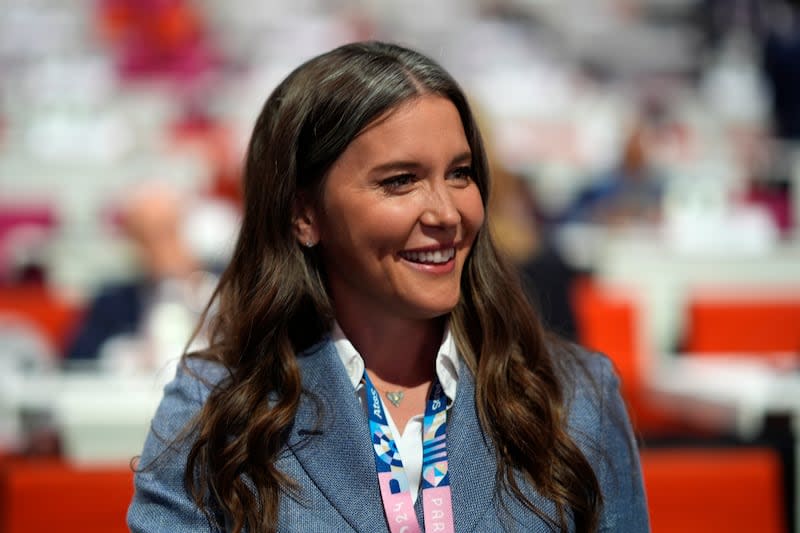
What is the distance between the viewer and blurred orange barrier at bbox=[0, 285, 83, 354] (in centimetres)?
463

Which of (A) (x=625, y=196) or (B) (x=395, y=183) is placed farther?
(A) (x=625, y=196)

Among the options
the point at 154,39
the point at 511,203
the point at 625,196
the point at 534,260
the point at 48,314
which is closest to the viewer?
the point at 534,260

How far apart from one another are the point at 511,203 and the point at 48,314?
2.38 m

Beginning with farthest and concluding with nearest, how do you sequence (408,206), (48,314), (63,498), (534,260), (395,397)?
(48,314) → (534,260) → (63,498) → (395,397) → (408,206)

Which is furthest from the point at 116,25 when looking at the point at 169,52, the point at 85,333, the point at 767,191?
the point at 85,333

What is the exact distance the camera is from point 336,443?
4.82ft

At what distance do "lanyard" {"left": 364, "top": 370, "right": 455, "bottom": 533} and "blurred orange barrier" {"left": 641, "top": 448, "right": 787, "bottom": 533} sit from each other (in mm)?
873

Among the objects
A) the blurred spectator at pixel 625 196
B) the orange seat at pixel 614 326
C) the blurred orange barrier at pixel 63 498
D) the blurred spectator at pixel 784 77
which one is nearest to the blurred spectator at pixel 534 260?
the orange seat at pixel 614 326

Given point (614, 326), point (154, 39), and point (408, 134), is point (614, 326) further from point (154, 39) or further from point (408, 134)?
point (154, 39)

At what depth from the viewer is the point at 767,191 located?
28.0 ft

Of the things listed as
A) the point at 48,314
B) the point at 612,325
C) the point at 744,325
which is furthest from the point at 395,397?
the point at 48,314

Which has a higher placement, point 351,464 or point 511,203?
point 511,203

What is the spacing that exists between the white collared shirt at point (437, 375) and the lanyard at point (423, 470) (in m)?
0.01

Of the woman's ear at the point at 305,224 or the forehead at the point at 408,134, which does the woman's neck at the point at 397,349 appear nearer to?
the woman's ear at the point at 305,224
